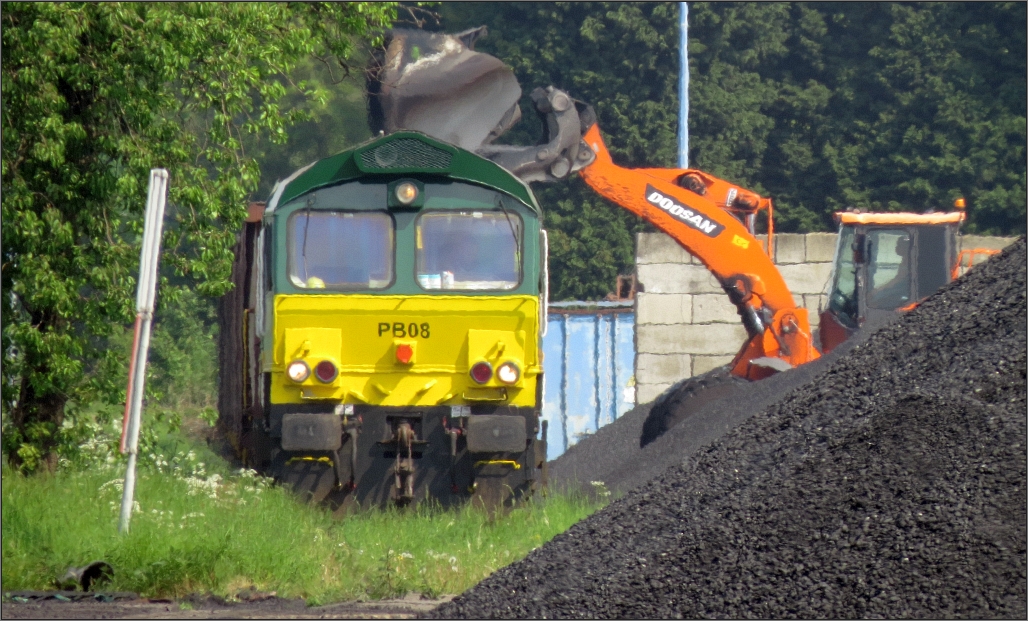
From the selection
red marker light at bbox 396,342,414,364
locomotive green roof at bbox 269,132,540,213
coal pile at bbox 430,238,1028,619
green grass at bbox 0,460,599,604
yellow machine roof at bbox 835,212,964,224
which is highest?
locomotive green roof at bbox 269,132,540,213

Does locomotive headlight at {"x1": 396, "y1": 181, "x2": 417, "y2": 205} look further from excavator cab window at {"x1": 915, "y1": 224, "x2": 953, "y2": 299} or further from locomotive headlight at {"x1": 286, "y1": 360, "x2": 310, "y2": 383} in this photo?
excavator cab window at {"x1": 915, "y1": 224, "x2": 953, "y2": 299}

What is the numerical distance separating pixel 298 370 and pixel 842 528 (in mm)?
5399

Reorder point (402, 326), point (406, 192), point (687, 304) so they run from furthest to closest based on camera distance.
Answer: point (687, 304) < point (406, 192) < point (402, 326)

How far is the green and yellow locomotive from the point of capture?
10.8 meters

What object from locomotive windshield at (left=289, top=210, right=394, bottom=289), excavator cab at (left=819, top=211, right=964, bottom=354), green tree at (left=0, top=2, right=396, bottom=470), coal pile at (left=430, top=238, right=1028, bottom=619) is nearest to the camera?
coal pile at (left=430, top=238, right=1028, bottom=619)

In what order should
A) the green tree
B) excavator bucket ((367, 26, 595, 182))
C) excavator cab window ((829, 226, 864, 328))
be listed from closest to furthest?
the green tree < excavator bucket ((367, 26, 595, 182)) < excavator cab window ((829, 226, 864, 328))

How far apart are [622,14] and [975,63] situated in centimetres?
900

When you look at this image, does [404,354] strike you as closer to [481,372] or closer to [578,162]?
[481,372]

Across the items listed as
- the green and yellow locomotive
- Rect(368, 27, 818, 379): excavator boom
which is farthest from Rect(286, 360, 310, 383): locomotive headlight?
Rect(368, 27, 818, 379): excavator boom

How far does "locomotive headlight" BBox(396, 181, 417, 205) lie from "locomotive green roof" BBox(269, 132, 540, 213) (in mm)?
117

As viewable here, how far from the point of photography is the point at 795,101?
3719 cm

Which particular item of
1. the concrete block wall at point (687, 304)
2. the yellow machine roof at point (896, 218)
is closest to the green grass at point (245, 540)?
the yellow machine roof at point (896, 218)

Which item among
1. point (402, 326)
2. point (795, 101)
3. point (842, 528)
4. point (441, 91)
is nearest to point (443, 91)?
point (441, 91)

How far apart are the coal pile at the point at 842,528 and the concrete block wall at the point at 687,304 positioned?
11468 mm
